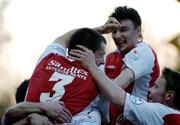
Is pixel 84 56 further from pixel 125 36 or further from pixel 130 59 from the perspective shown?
pixel 125 36

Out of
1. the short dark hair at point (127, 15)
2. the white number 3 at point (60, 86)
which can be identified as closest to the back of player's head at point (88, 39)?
the white number 3 at point (60, 86)

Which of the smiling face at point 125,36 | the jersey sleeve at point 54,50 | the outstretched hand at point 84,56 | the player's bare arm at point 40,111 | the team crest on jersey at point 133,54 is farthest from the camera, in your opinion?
the smiling face at point 125,36

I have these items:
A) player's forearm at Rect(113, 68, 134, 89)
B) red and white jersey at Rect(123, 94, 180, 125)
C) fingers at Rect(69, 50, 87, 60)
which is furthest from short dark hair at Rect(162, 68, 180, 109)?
fingers at Rect(69, 50, 87, 60)

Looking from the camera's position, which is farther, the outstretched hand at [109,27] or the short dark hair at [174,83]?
the outstretched hand at [109,27]

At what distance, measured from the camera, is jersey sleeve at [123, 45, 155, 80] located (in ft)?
28.1

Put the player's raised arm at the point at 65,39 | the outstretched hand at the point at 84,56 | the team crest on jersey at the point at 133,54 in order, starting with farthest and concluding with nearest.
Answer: the team crest on jersey at the point at 133,54
the player's raised arm at the point at 65,39
the outstretched hand at the point at 84,56

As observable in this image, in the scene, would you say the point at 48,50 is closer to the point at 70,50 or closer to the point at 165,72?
the point at 70,50

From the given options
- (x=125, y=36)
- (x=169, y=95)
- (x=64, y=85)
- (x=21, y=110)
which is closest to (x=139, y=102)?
(x=169, y=95)

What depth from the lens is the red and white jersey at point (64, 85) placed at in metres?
7.68

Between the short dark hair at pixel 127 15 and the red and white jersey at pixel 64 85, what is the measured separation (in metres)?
1.44

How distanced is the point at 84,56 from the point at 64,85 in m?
0.29

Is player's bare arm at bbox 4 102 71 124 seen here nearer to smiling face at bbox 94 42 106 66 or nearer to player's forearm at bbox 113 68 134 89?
smiling face at bbox 94 42 106 66

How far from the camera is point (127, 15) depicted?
915cm

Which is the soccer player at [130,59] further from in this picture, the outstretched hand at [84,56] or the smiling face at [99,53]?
the outstretched hand at [84,56]
